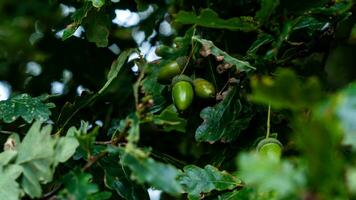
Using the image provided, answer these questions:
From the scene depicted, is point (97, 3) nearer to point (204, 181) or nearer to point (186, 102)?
point (186, 102)

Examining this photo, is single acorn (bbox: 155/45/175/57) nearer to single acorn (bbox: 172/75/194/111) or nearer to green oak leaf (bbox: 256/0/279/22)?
single acorn (bbox: 172/75/194/111)

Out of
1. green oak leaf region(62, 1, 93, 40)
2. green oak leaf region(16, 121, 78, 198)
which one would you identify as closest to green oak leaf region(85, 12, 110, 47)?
green oak leaf region(62, 1, 93, 40)

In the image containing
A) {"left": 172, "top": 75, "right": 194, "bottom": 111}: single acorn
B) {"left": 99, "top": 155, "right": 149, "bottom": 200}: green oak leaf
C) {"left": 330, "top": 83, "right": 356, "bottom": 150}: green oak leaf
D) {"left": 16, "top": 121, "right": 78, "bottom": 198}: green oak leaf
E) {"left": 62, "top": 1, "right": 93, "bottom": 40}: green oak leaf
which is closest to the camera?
{"left": 330, "top": 83, "right": 356, "bottom": 150}: green oak leaf

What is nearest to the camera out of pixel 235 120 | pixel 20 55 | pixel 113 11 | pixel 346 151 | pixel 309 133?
pixel 309 133

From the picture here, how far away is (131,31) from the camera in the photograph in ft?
6.97

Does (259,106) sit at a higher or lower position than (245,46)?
lower

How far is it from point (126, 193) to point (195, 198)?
16cm

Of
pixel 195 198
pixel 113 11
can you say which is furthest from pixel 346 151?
pixel 113 11

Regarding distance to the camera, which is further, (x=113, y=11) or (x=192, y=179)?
(x=113, y=11)

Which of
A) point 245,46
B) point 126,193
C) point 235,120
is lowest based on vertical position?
point 126,193

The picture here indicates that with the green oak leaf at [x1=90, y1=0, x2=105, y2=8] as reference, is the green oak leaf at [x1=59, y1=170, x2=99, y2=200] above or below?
below

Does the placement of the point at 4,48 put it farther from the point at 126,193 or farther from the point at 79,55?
the point at 126,193

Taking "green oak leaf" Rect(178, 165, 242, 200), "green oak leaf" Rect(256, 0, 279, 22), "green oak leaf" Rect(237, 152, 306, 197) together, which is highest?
"green oak leaf" Rect(256, 0, 279, 22)

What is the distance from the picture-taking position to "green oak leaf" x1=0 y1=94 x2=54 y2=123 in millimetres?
1367
